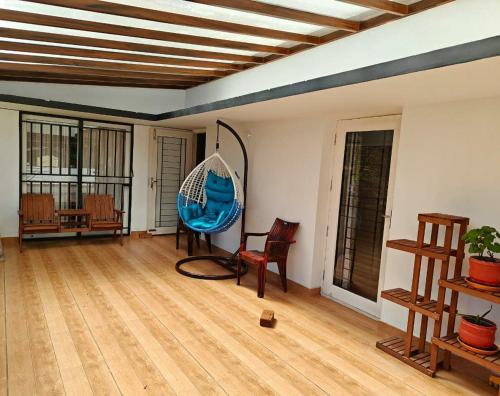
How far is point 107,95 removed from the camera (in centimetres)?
615

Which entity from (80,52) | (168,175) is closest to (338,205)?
(80,52)

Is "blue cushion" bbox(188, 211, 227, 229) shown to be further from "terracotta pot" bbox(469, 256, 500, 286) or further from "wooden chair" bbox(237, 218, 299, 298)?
"terracotta pot" bbox(469, 256, 500, 286)

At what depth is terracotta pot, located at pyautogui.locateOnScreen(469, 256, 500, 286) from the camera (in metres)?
2.31

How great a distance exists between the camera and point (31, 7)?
98.0 inches

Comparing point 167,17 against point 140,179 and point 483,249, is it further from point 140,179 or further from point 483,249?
point 140,179

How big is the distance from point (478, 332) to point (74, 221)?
18.6 ft

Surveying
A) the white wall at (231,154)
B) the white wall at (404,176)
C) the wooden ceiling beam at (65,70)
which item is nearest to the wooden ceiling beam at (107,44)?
the wooden ceiling beam at (65,70)

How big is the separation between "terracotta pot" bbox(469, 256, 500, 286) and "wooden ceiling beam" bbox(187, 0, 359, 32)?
1.89 m

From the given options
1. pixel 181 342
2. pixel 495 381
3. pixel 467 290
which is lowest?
pixel 181 342

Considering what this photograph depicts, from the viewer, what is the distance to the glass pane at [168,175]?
676cm

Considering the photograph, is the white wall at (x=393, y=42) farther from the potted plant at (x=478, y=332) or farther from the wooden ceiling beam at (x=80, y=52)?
the potted plant at (x=478, y=332)

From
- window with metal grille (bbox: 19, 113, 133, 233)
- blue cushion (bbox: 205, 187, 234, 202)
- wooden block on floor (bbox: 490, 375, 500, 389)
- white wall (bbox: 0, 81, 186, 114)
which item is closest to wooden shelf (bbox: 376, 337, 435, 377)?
wooden block on floor (bbox: 490, 375, 500, 389)

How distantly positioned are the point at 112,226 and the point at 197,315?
9.47 feet

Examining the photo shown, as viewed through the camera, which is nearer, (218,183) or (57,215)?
(218,183)
